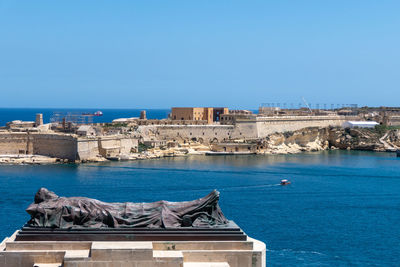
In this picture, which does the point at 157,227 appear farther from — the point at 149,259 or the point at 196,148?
the point at 196,148

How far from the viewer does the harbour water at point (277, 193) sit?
21500mm

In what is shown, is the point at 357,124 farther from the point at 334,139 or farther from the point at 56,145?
the point at 56,145

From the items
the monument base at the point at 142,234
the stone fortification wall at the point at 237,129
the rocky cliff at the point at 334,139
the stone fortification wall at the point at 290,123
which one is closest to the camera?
the monument base at the point at 142,234

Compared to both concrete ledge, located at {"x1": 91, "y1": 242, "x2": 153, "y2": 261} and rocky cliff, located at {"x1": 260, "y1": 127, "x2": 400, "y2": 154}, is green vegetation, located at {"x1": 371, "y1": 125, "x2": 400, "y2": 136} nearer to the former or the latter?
rocky cliff, located at {"x1": 260, "y1": 127, "x2": 400, "y2": 154}

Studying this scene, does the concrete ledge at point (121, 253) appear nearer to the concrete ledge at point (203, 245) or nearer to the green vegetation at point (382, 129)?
the concrete ledge at point (203, 245)

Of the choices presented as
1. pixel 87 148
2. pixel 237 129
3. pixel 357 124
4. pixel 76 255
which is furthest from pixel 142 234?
pixel 357 124

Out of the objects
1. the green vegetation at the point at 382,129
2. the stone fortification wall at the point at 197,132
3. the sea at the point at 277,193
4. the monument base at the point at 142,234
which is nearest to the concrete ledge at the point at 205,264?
the monument base at the point at 142,234

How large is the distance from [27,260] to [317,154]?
169ft

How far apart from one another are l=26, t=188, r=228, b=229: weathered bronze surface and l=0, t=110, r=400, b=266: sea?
8178 mm

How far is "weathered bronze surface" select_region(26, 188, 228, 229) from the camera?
35.6 feet

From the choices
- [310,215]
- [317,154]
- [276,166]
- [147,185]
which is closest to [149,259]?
[310,215]

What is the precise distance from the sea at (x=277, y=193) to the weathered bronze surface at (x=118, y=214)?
818 centimetres

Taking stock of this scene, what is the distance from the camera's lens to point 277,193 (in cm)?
3328

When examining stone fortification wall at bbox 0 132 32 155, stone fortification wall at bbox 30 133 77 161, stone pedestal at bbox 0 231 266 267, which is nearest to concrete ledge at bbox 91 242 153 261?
stone pedestal at bbox 0 231 266 267
